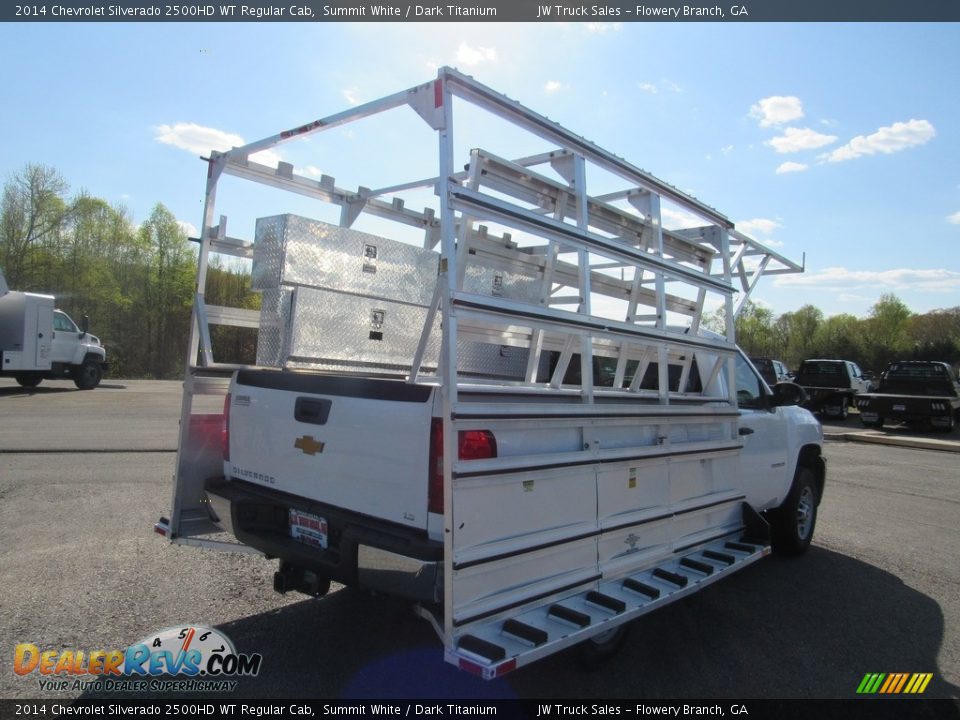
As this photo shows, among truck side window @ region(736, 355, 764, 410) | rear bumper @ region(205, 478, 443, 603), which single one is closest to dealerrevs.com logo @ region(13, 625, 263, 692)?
→ rear bumper @ region(205, 478, 443, 603)

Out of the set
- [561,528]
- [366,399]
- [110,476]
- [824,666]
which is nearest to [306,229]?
[366,399]

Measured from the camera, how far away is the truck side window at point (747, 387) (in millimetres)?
5566

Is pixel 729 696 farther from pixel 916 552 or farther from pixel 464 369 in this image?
pixel 916 552

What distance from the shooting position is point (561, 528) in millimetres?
3262

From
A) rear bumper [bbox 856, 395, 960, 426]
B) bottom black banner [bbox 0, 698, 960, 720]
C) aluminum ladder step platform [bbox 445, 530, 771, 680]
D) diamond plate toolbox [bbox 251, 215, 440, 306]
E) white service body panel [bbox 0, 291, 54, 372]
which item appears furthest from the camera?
rear bumper [bbox 856, 395, 960, 426]

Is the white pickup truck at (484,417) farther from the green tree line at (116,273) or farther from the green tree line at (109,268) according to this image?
the green tree line at (109,268)

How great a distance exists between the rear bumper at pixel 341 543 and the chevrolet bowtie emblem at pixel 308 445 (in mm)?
266

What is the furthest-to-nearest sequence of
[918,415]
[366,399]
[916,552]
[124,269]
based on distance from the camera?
[124,269] → [918,415] → [916,552] → [366,399]

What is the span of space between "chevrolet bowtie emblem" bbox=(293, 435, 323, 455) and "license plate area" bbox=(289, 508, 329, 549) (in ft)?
1.02

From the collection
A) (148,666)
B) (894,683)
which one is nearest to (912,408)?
(894,683)

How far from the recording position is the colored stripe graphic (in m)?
3.56

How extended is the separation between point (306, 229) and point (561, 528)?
8.33 ft

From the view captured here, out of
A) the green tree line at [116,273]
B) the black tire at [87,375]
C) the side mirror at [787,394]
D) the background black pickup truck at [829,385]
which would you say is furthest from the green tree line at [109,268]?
the side mirror at [787,394]

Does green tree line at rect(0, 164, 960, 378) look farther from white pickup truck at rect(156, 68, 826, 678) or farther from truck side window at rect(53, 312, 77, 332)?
white pickup truck at rect(156, 68, 826, 678)
